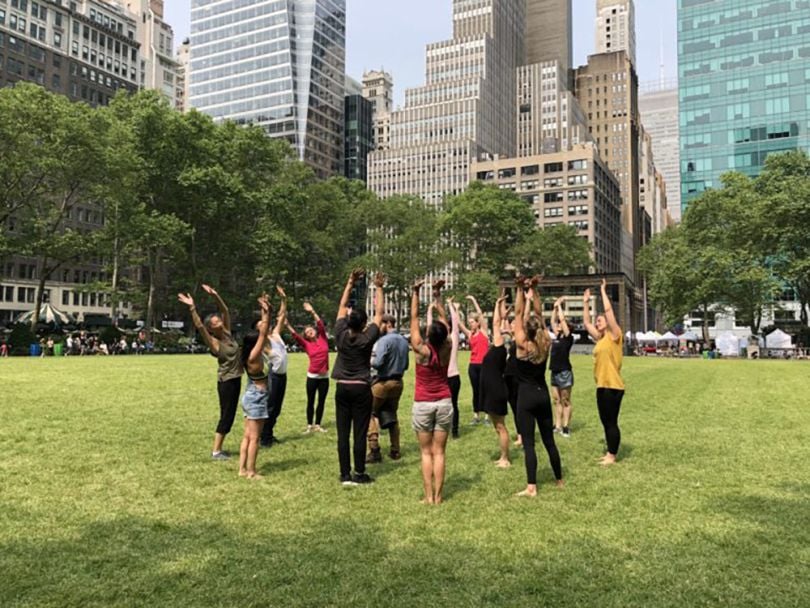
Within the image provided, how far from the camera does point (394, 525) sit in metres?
6.11

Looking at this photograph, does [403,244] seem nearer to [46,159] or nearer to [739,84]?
[46,159]

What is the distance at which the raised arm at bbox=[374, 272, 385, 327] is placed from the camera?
770cm

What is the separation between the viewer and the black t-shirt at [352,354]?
748 centimetres

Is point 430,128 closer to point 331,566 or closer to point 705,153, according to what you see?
point 705,153

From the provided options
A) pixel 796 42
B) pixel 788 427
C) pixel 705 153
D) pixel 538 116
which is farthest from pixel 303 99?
pixel 788 427

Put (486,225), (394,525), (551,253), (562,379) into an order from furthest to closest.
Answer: (486,225) < (551,253) < (562,379) < (394,525)

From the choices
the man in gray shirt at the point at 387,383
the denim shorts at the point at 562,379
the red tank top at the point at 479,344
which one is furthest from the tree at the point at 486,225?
the man in gray shirt at the point at 387,383

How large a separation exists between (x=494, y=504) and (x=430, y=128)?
Result: 150 meters

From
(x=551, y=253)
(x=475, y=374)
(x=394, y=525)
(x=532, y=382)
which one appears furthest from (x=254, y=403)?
(x=551, y=253)

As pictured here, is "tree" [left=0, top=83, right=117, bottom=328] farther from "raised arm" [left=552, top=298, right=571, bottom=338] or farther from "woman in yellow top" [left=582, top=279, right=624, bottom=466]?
"woman in yellow top" [left=582, top=279, right=624, bottom=466]

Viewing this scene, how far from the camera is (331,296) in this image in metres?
62.0

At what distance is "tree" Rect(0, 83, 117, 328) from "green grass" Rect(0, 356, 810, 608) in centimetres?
3239

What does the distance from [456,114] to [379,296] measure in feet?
484

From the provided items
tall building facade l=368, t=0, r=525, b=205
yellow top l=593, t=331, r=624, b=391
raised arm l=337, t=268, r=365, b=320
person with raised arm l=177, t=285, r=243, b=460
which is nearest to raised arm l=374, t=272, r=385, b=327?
raised arm l=337, t=268, r=365, b=320
